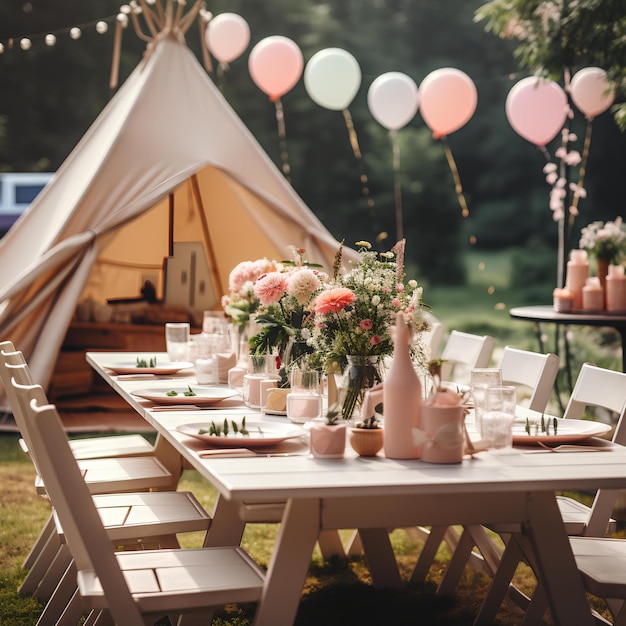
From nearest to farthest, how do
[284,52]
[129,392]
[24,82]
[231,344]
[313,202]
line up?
[129,392], [231,344], [284,52], [24,82], [313,202]

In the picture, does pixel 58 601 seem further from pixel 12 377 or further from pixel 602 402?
pixel 602 402

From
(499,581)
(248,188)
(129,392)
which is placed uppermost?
(248,188)

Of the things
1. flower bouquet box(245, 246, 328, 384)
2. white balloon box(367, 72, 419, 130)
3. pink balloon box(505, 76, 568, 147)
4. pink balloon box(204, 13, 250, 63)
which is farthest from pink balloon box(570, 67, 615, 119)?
flower bouquet box(245, 246, 328, 384)

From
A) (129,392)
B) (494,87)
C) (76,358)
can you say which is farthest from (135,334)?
(494,87)

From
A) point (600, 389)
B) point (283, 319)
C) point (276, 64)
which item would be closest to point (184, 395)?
point (283, 319)

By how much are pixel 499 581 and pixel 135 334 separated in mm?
5401

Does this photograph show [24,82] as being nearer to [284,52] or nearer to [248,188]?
[284,52]

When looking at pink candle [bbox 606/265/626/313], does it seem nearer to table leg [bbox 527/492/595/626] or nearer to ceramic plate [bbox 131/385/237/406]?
ceramic plate [bbox 131/385/237/406]

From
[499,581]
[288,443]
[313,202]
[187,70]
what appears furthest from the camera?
[313,202]

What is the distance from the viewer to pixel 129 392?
9.98ft

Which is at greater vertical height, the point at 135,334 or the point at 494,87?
the point at 494,87

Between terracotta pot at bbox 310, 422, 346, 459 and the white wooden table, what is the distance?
0.08ft

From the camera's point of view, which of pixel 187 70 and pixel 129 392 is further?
pixel 187 70

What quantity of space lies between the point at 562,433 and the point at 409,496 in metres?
0.59
